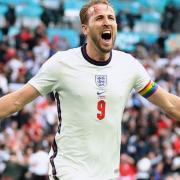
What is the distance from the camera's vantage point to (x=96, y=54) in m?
5.99

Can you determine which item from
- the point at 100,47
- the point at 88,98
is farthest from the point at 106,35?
the point at 88,98

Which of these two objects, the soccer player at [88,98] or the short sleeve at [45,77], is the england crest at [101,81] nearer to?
the soccer player at [88,98]

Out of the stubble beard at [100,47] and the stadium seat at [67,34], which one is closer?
the stubble beard at [100,47]

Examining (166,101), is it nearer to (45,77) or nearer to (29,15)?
(45,77)

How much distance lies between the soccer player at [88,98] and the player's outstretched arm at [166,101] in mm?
267

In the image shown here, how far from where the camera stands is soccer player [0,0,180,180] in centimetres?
586

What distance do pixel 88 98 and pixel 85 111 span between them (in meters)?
0.10

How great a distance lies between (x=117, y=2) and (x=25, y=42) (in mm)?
5133

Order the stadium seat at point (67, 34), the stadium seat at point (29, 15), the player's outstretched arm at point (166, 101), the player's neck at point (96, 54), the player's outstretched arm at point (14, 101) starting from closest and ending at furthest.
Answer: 1. the player's outstretched arm at point (14, 101)
2. the player's neck at point (96, 54)
3. the player's outstretched arm at point (166, 101)
4. the stadium seat at point (67, 34)
5. the stadium seat at point (29, 15)

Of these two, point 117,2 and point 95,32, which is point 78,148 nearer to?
point 95,32

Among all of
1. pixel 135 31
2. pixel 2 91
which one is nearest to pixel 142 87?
pixel 2 91

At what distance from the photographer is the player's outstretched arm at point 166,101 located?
6199 millimetres

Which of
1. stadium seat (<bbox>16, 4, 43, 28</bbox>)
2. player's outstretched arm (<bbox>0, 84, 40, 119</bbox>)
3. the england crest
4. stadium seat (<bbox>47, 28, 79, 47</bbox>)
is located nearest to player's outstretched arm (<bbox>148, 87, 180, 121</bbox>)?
the england crest

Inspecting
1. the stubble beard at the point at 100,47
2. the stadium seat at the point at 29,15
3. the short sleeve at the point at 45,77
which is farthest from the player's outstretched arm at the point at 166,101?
the stadium seat at the point at 29,15
